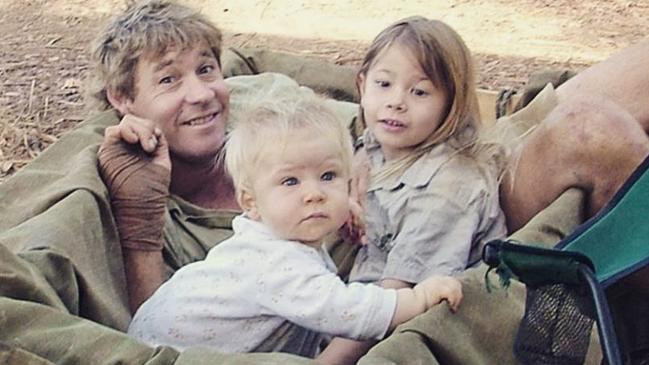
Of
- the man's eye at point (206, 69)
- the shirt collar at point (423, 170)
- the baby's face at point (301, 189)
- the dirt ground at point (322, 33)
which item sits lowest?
the dirt ground at point (322, 33)

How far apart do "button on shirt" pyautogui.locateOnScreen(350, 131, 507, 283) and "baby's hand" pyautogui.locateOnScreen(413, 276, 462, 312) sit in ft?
1.16

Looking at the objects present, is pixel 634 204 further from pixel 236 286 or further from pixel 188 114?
pixel 188 114

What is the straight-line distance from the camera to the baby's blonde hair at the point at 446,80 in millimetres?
2242

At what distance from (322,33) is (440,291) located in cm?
379

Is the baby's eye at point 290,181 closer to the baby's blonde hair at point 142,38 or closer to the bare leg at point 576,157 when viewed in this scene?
the bare leg at point 576,157

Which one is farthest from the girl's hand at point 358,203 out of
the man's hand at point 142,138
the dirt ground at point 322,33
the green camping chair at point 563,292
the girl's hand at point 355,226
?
the dirt ground at point 322,33

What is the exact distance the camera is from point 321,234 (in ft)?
6.02

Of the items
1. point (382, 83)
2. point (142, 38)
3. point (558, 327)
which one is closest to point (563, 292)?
point (558, 327)

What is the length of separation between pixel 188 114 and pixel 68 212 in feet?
1.58

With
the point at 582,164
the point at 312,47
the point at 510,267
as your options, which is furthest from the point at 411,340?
the point at 312,47

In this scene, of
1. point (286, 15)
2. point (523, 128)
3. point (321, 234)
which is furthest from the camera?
point (286, 15)

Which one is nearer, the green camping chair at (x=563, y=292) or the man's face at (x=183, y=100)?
the green camping chair at (x=563, y=292)

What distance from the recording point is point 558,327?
1.63m

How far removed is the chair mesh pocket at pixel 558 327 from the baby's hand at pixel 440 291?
0.38 feet
